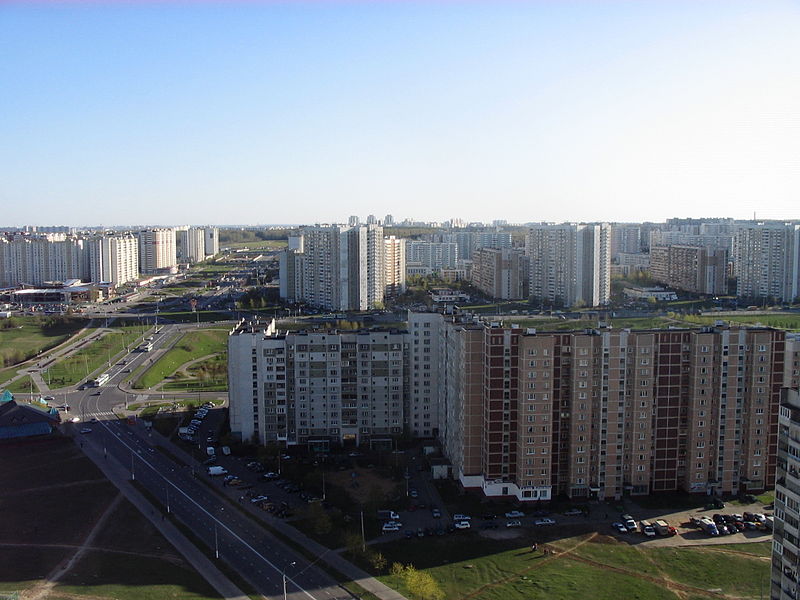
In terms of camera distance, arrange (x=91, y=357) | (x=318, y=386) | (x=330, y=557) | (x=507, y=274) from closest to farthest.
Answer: (x=330, y=557) < (x=318, y=386) < (x=91, y=357) < (x=507, y=274)

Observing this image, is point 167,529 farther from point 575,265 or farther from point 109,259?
point 109,259

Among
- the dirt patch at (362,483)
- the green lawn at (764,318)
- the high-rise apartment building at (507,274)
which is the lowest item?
the dirt patch at (362,483)

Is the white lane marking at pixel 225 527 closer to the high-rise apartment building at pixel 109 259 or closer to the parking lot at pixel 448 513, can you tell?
the parking lot at pixel 448 513

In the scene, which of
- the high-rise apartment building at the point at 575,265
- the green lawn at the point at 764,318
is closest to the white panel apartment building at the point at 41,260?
the high-rise apartment building at the point at 575,265

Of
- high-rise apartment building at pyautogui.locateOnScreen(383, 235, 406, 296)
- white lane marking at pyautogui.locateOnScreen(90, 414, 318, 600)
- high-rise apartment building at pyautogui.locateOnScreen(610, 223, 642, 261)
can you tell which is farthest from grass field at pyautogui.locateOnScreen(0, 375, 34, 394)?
high-rise apartment building at pyautogui.locateOnScreen(610, 223, 642, 261)

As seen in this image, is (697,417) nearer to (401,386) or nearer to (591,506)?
(591,506)

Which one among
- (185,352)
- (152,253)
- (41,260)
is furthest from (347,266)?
(152,253)
